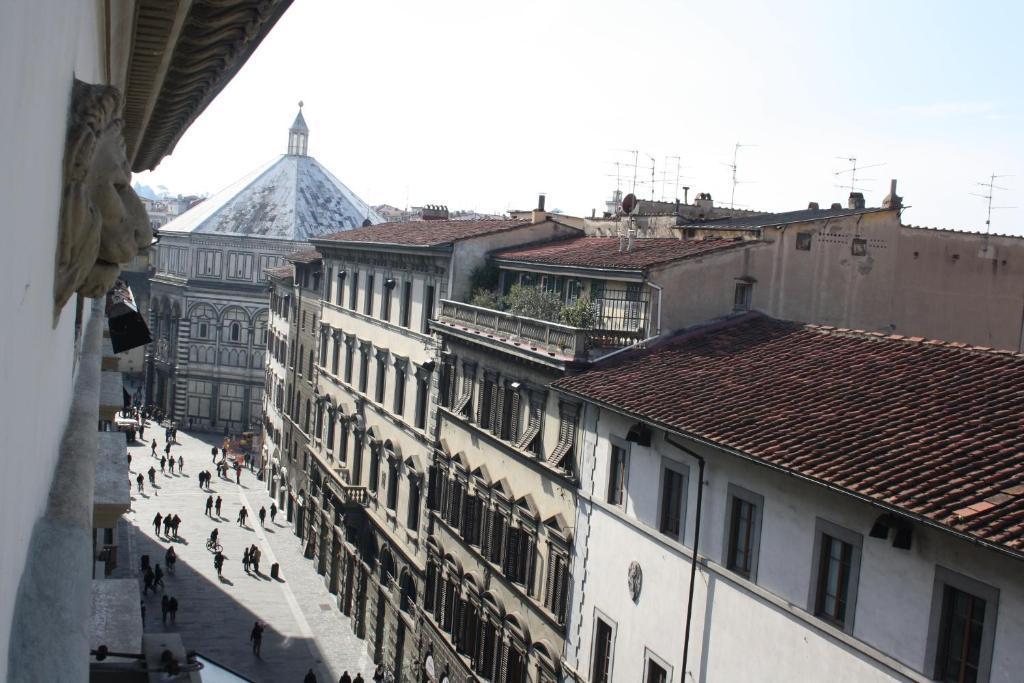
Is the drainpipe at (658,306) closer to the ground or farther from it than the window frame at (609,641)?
farther from it

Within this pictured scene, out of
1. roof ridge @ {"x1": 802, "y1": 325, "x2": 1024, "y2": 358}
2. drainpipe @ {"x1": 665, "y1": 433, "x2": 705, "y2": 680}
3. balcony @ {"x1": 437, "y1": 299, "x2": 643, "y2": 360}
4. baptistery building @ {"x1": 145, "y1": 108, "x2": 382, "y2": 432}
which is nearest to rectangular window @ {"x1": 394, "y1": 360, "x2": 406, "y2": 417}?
balcony @ {"x1": 437, "y1": 299, "x2": 643, "y2": 360}

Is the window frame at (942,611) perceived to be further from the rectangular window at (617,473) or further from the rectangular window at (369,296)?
the rectangular window at (369,296)

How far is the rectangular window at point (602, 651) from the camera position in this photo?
2330 cm

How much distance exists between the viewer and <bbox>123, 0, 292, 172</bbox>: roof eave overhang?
8.35 metres

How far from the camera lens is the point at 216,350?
87938 millimetres

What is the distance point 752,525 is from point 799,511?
1.50 m

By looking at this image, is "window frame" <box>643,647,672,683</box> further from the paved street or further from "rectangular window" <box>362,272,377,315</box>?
"rectangular window" <box>362,272,377,315</box>

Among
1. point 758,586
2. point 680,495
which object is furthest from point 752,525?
point 680,495

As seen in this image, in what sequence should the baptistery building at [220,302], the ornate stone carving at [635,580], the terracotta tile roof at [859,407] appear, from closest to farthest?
the terracotta tile roof at [859,407], the ornate stone carving at [635,580], the baptistery building at [220,302]

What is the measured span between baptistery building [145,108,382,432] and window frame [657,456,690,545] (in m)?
67.6

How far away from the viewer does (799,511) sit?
17.5 metres

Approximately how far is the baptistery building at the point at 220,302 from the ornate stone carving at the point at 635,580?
6695 centimetres

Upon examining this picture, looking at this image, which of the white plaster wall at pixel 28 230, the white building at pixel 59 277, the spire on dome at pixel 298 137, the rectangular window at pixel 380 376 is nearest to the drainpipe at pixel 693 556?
the white building at pixel 59 277

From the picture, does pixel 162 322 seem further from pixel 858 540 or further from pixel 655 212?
pixel 858 540
